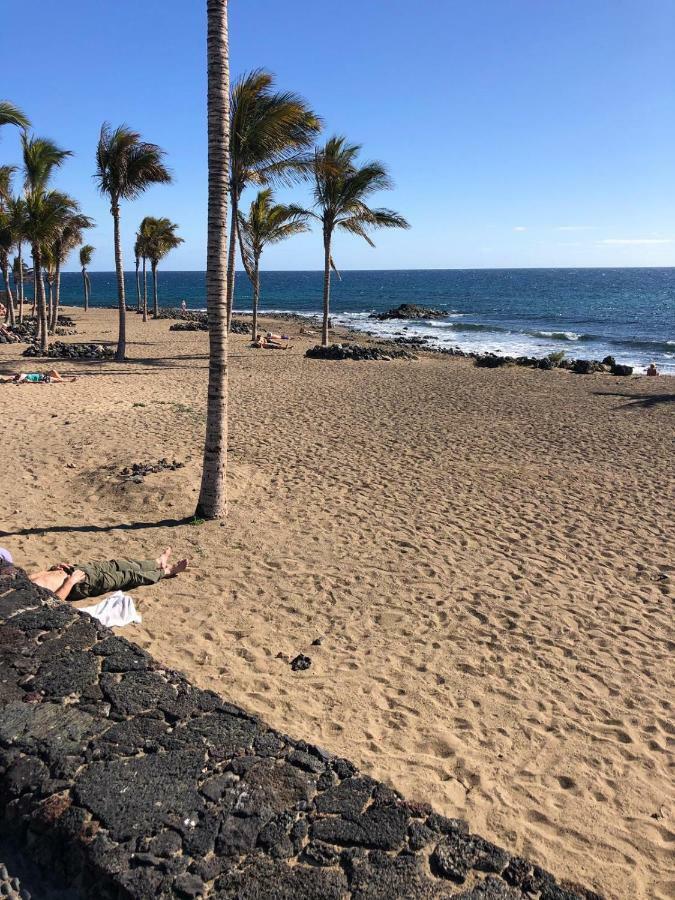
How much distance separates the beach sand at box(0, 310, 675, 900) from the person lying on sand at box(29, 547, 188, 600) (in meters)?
0.16

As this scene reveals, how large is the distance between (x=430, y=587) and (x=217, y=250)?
4.31m

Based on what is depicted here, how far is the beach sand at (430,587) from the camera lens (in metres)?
4.18

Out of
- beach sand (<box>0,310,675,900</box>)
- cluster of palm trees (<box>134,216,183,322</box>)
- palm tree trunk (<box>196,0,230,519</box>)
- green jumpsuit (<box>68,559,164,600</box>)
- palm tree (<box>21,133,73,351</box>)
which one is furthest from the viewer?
cluster of palm trees (<box>134,216,183,322</box>)

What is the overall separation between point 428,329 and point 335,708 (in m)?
44.2

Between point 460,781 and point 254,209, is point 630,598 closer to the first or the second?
point 460,781

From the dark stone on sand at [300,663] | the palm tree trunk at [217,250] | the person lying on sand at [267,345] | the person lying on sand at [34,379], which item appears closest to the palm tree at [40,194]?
the person lying on sand at [34,379]

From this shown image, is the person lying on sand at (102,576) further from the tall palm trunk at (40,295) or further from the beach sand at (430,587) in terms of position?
the tall palm trunk at (40,295)

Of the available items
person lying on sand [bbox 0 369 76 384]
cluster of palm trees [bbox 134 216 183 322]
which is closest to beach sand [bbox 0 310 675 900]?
person lying on sand [bbox 0 369 76 384]

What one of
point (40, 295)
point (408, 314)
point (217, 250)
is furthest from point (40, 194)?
point (408, 314)

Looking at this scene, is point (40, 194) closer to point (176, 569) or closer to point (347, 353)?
point (347, 353)

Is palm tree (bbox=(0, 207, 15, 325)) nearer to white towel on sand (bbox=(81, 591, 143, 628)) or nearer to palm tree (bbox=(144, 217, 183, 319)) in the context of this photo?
palm tree (bbox=(144, 217, 183, 319))

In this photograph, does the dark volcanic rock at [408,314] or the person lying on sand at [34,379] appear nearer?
the person lying on sand at [34,379]

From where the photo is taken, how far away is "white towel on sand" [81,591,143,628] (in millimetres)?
5589

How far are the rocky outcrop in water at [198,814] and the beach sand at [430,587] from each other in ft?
2.55
